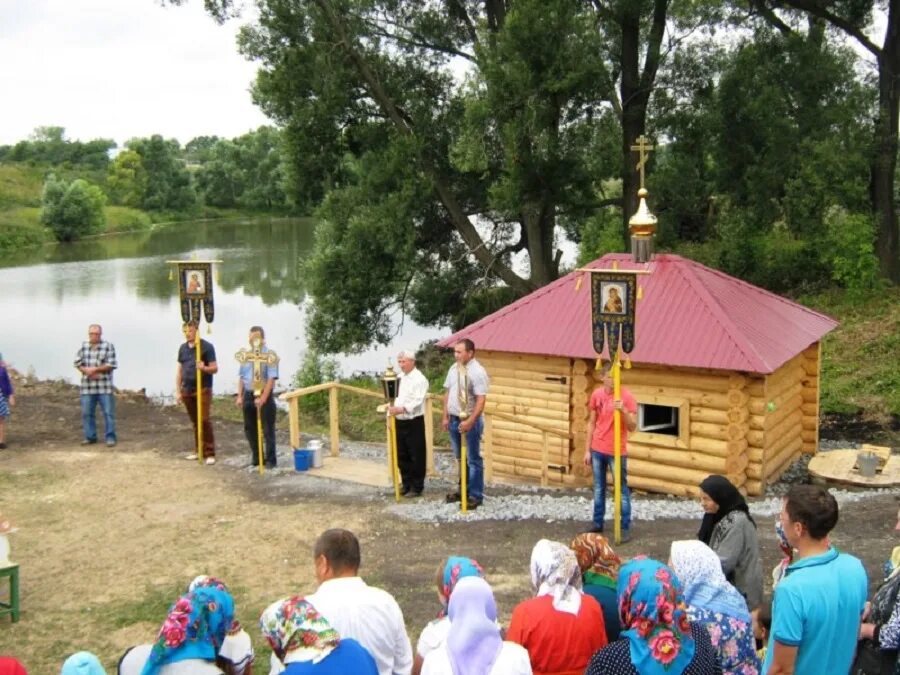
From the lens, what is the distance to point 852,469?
12.0 meters

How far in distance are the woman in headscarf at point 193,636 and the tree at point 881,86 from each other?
2295cm

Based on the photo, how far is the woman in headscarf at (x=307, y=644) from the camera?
3453 millimetres

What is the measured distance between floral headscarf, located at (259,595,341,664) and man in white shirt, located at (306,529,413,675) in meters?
0.57

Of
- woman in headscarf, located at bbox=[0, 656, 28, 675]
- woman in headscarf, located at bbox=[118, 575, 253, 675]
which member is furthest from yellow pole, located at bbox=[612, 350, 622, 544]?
woman in headscarf, located at bbox=[0, 656, 28, 675]

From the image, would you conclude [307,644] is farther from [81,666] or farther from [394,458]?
[394,458]

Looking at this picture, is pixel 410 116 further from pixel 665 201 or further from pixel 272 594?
pixel 272 594

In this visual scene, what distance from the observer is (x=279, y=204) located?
70250 millimetres

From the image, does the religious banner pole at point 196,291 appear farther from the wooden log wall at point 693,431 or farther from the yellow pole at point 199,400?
the wooden log wall at point 693,431

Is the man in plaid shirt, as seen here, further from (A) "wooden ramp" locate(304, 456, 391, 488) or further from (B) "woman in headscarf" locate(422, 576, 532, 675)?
(B) "woman in headscarf" locate(422, 576, 532, 675)

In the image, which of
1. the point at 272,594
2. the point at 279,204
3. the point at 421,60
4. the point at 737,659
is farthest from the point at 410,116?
the point at 279,204

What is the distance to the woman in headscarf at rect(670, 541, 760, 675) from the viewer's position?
4246 millimetres

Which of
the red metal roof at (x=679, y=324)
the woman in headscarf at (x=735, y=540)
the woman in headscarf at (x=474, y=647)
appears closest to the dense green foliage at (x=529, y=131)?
the red metal roof at (x=679, y=324)

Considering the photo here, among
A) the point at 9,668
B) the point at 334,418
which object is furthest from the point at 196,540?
the point at 9,668

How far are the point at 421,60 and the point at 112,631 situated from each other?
1933 cm
